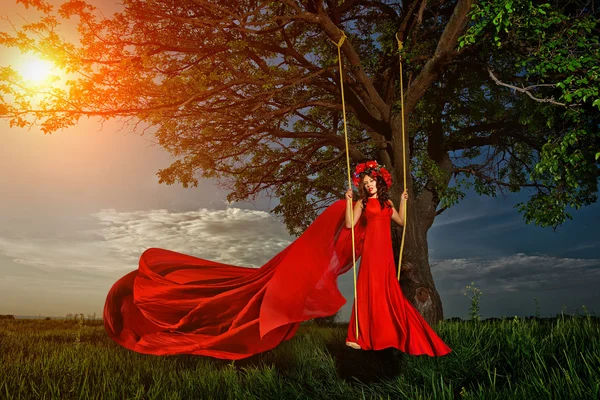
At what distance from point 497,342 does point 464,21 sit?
19.6 ft

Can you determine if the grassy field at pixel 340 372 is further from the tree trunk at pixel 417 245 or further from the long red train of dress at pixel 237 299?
the tree trunk at pixel 417 245

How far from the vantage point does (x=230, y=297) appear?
6.57 metres

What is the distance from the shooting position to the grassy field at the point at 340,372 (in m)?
4.84

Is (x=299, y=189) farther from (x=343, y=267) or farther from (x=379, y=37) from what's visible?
(x=343, y=267)

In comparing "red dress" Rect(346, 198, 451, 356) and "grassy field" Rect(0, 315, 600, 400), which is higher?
"red dress" Rect(346, 198, 451, 356)

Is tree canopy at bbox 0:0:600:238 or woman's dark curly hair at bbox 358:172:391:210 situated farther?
tree canopy at bbox 0:0:600:238

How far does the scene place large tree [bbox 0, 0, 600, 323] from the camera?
820 centimetres

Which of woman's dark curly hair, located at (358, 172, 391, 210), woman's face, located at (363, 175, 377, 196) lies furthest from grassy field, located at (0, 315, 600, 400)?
woman's face, located at (363, 175, 377, 196)

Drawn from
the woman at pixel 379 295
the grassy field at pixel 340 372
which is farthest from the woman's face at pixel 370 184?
the grassy field at pixel 340 372

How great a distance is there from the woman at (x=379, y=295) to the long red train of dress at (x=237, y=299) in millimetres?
19

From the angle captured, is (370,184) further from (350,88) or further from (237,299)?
(350,88)

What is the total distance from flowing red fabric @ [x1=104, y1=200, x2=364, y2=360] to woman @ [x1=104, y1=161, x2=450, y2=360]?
1 centimetres

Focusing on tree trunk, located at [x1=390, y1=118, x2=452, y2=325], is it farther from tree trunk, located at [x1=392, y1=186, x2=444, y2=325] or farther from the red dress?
the red dress

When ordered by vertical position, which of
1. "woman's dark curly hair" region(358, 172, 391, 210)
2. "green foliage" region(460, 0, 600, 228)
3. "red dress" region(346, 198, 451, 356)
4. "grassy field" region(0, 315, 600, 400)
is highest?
"green foliage" region(460, 0, 600, 228)
